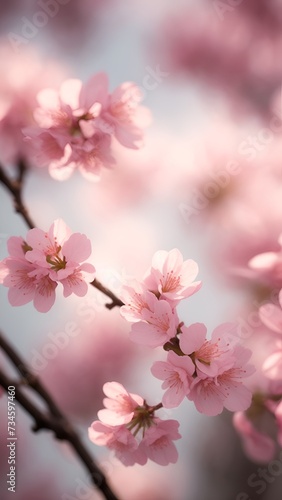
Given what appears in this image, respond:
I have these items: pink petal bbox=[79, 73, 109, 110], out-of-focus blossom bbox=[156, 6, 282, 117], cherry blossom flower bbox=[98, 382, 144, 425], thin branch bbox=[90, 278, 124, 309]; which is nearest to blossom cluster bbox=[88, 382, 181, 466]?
cherry blossom flower bbox=[98, 382, 144, 425]

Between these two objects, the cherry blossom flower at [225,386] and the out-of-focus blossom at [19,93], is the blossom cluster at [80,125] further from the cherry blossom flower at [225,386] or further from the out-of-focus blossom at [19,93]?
the cherry blossom flower at [225,386]

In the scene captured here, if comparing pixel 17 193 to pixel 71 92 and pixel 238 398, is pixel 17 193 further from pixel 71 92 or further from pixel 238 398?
pixel 238 398

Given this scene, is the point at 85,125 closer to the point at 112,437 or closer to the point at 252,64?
the point at 112,437

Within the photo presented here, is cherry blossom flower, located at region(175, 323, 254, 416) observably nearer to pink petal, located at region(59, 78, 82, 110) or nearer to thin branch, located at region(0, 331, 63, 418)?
thin branch, located at region(0, 331, 63, 418)

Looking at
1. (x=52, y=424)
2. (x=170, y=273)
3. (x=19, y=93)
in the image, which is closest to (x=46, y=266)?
(x=170, y=273)

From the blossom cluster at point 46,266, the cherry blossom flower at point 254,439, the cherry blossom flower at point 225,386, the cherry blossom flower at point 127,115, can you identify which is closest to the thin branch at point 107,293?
the blossom cluster at point 46,266

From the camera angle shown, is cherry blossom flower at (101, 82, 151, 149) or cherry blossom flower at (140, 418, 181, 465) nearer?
cherry blossom flower at (140, 418, 181, 465)

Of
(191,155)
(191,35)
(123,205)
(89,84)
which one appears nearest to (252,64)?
(191,35)
